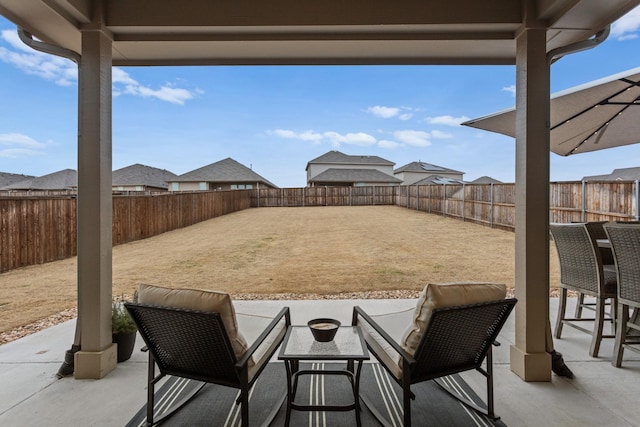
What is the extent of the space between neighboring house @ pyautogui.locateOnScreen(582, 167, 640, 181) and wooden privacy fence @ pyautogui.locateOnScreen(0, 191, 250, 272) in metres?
20.3

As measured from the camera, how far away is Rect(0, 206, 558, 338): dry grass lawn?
5.91 m

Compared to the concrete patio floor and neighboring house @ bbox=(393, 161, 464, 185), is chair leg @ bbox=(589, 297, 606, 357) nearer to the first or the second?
the concrete patio floor

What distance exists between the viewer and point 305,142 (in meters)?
39.3

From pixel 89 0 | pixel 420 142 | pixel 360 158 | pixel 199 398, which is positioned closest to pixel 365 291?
pixel 199 398

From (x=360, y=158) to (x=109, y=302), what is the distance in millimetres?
36279

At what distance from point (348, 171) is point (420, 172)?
33.6 feet

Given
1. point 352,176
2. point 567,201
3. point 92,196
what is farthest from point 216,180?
point 92,196

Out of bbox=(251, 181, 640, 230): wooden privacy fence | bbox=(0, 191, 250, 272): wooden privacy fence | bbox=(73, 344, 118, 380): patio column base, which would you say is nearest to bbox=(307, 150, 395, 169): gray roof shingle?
bbox=(251, 181, 640, 230): wooden privacy fence

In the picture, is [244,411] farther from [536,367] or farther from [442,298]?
[536,367]

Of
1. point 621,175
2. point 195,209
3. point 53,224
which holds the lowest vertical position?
point 53,224

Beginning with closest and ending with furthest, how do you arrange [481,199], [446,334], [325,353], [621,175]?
[446,334] → [325,353] → [481,199] → [621,175]

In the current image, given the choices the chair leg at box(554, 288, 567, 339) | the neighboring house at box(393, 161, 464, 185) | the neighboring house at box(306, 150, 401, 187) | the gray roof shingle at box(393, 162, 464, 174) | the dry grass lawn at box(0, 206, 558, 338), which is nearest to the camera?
the chair leg at box(554, 288, 567, 339)

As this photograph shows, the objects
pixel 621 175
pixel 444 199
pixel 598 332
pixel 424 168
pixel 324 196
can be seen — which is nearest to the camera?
pixel 598 332

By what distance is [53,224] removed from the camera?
836cm
